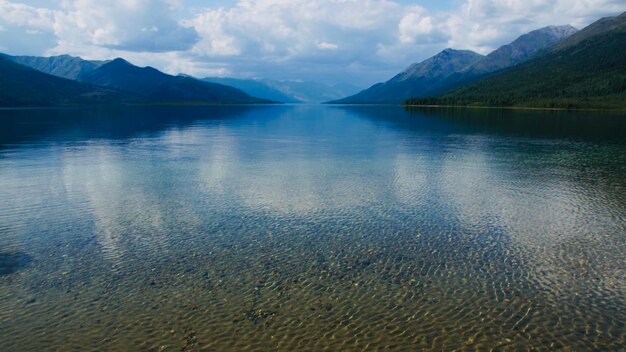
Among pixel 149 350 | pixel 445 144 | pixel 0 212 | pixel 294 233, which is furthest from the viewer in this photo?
pixel 445 144

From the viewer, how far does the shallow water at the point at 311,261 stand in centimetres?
2123

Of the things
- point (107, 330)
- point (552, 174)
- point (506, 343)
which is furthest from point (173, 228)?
point (552, 174)

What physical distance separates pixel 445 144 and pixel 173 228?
278ft

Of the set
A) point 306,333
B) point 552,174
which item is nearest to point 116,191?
point 306,333

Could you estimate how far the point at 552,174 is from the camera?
213ft

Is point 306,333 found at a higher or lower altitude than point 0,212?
lower

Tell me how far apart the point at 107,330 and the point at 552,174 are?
66.8 m

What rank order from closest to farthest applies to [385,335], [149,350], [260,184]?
[149,350] < [385,335] < [260,184]

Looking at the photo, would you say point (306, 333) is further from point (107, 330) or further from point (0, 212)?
point (0, 212)

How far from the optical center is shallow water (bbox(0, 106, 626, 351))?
2123 cm

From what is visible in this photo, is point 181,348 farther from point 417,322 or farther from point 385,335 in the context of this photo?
point 417,322

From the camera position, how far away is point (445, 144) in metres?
106

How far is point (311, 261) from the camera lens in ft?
98.8

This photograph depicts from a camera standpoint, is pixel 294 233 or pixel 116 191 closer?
pixel 294 233
